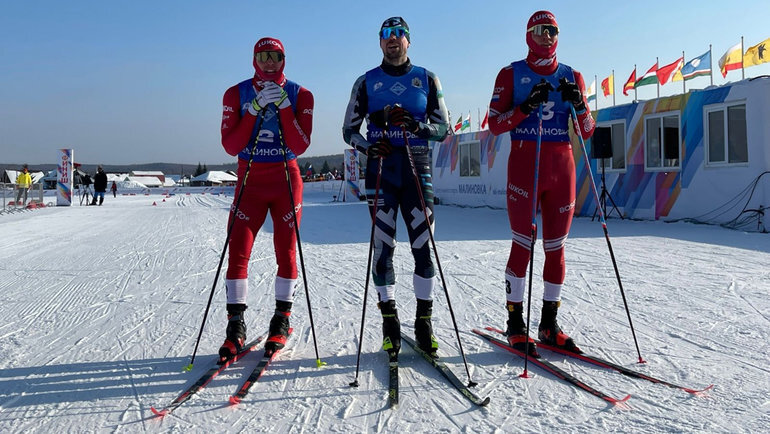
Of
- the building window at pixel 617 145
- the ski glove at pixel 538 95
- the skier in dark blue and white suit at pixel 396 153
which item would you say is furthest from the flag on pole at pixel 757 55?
the skier in dark blue and white suit at pixel 396 153

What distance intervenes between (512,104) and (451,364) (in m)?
1.60

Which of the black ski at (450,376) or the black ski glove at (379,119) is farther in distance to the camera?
the black ski glove at (379,119)

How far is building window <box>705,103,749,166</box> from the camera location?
1075cm

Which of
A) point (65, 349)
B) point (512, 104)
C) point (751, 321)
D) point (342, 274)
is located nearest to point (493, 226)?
point (342, 274)

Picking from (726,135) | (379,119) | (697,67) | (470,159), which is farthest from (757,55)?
(379,119)

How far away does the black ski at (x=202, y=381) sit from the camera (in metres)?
2.50

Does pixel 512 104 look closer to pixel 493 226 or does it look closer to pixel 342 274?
pixel 342 274

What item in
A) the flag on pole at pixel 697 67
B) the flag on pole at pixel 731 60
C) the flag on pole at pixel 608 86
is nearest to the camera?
the flag on pole at pixel 731 60

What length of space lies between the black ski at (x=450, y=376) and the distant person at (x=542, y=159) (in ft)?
1.74

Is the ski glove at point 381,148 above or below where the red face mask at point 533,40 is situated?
below

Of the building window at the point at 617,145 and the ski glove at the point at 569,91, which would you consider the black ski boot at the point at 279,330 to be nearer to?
the ski glove at the point at 569,91

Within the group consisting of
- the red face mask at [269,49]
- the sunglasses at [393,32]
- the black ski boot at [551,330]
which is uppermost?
the sunglasses at [393,32]

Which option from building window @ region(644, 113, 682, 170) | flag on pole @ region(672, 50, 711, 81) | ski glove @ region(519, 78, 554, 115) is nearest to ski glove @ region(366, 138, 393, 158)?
ski glove @ region(519, 78, 554, 115)

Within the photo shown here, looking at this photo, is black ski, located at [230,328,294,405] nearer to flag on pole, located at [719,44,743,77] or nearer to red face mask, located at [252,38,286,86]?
red face mask, located at [252,38,286,86]
